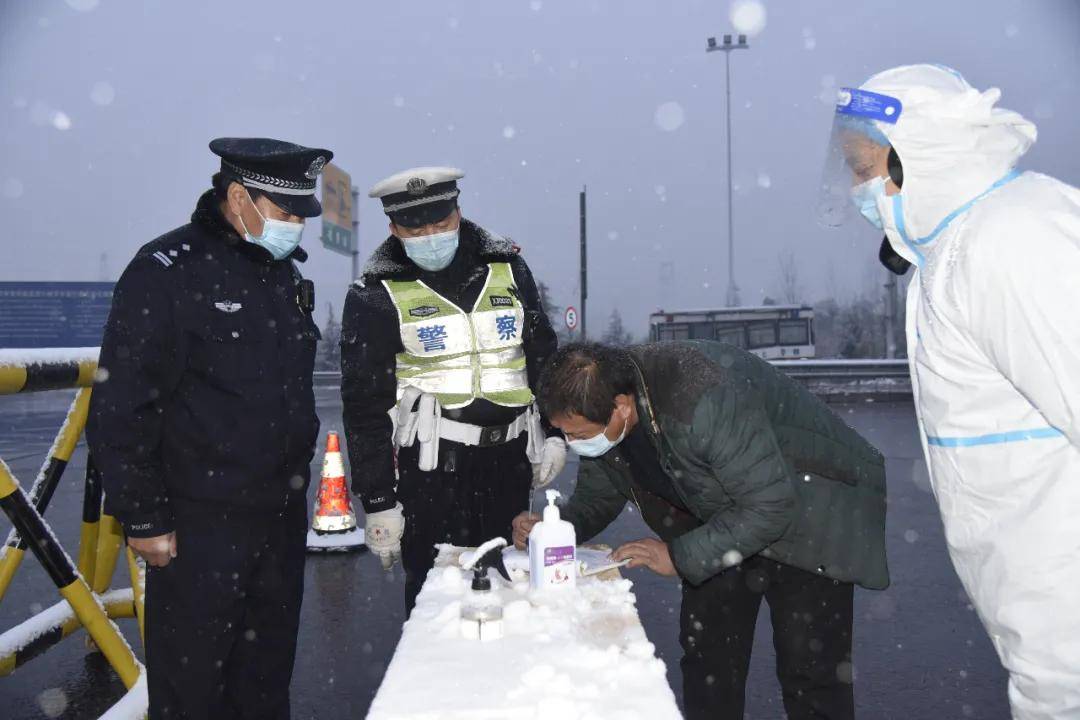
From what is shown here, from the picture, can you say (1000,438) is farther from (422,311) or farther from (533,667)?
(422,311)

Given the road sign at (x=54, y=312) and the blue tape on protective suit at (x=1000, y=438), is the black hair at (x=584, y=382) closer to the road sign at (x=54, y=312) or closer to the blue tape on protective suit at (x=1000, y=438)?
the blue tape on protective suit at (x=1000, y=438)

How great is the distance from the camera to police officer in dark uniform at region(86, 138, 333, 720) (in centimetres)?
293

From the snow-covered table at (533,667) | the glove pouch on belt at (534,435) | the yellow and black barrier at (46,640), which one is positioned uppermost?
the glove pouch on belt at (534,435)

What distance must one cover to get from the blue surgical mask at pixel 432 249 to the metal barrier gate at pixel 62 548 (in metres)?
1.65

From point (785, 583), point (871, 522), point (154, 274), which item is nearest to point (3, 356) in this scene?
point (154, 274)

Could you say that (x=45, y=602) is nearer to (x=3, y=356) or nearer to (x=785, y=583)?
(x=3, y=356)

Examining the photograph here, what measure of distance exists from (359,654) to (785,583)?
264cm

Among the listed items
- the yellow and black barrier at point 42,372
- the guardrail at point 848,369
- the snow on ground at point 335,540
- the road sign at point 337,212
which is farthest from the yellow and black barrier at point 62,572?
the guardrail at point 848,369

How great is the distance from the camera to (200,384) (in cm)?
310

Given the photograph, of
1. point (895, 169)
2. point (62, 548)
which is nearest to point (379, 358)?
point (62, 548)

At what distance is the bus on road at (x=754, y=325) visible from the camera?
103ft

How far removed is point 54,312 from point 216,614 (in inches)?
814

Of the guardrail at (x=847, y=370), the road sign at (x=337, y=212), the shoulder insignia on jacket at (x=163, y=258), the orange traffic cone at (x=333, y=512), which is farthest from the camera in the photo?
the guardrail at (x=847, y=370)

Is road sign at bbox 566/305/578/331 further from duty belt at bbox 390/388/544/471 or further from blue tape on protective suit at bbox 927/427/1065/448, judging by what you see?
blue tape on protective suit at bbox 927/427/1065/448
